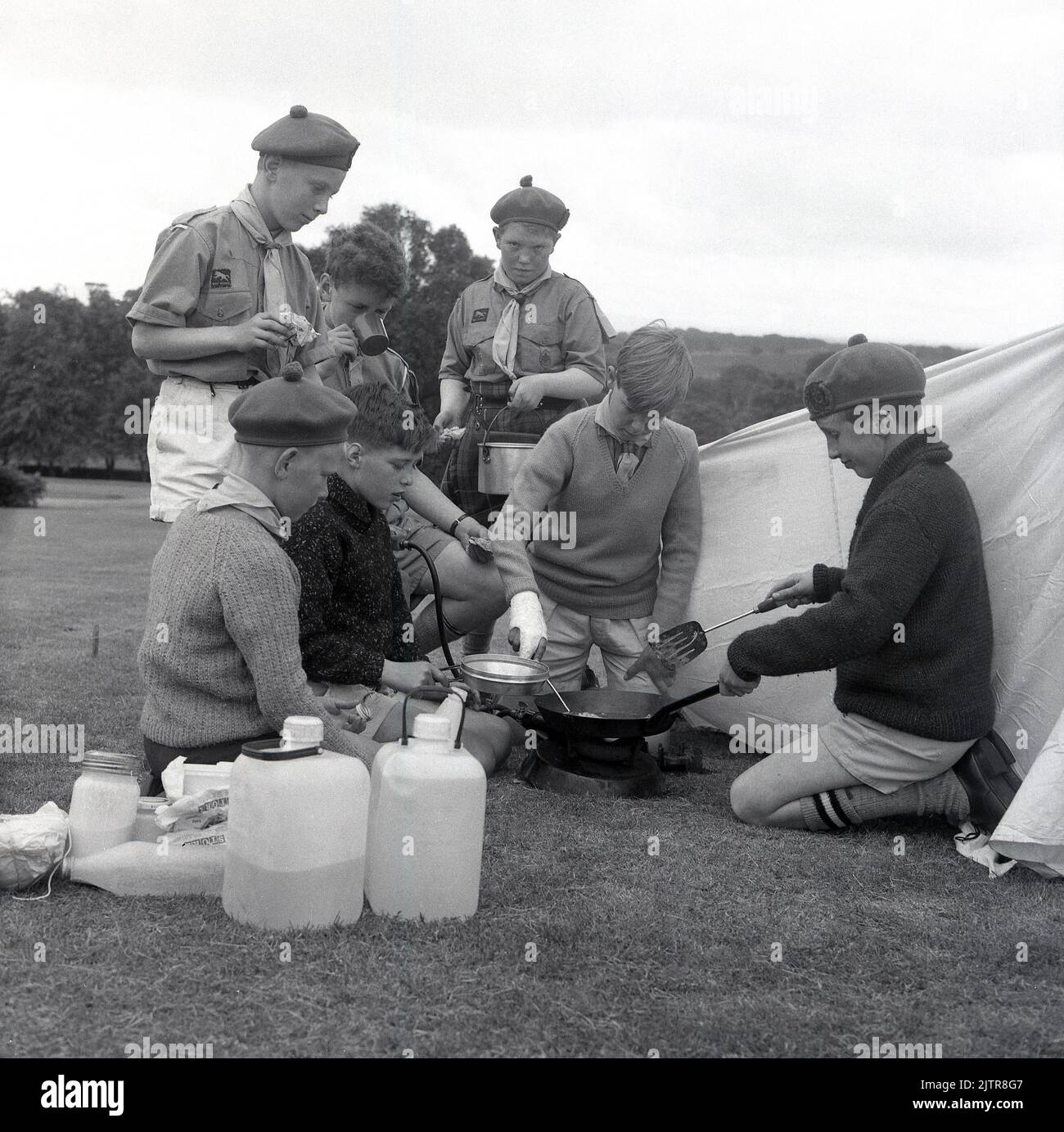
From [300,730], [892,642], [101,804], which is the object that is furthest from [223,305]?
[892,642]

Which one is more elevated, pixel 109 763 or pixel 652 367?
pixel 652 367

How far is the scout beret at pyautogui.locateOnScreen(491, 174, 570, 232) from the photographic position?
4980mm

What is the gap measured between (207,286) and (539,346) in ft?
5.59

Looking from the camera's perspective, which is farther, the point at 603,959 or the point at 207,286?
the point at 207,286

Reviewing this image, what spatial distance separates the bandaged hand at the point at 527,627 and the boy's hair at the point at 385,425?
0.75 metres

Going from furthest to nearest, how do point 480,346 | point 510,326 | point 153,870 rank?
1. point 480,346
2. point 510,326
3. point 153,870

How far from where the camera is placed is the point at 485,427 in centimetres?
530

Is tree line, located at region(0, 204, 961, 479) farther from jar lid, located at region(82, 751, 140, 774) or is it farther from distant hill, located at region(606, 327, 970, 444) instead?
jar lid, located at region(82, 751, 140, 774)

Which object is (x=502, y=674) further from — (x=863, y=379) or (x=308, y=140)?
(x=308, y=140)

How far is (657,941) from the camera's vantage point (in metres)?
2.72

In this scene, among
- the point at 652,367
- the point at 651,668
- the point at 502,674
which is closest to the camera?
the point at 502,674

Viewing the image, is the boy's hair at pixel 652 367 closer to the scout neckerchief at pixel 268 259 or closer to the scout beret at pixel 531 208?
the scout beret at pixel 531 208

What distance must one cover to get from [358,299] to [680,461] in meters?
1.44

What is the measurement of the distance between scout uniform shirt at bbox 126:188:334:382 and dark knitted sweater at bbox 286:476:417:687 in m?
0.60
